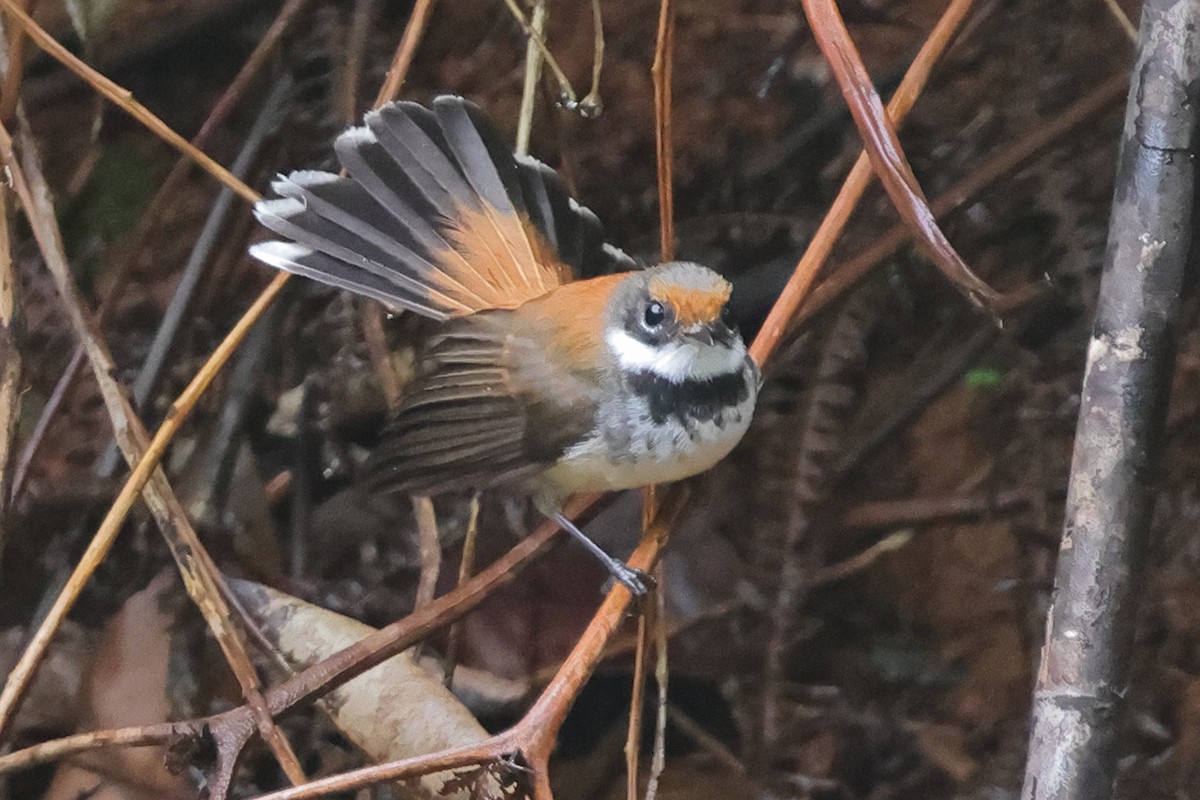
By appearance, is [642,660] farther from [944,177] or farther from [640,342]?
[944,177]

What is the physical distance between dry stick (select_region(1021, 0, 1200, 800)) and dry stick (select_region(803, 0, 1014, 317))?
A: 0.44ft

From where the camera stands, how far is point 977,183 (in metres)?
1.71

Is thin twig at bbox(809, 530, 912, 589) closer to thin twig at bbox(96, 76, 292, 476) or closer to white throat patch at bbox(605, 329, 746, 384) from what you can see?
white throat patch at bbox(605, 329, 746, 384)

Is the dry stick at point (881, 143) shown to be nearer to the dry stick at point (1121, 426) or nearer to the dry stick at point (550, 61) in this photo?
the dry stick at point (1121, 426)

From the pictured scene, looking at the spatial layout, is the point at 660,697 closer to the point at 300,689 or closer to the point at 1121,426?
the point at 300,689

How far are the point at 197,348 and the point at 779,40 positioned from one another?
4.27ft

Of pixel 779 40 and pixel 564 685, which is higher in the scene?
pixel 779 40

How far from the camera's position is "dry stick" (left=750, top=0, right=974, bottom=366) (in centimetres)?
135

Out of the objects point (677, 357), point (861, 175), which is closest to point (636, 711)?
point (677, 357)

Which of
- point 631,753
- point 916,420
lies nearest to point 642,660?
point 631,753

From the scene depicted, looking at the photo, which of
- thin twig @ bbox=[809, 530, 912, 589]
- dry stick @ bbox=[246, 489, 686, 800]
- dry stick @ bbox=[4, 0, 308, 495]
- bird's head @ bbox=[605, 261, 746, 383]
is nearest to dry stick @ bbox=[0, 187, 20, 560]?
dry stick @ bbox=[4, 0, 308, 495]

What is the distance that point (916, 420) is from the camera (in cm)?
218

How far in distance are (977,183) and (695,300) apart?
459 mm

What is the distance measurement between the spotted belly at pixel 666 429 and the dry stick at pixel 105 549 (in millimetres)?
536
